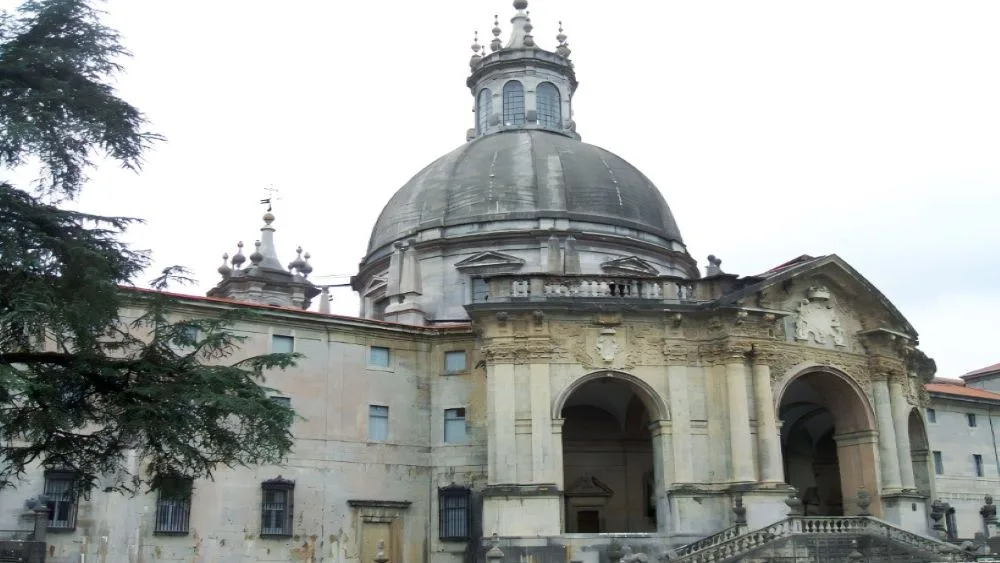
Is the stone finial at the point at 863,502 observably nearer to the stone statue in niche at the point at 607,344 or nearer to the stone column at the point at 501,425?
the stone statue in niche at the point at 607,344

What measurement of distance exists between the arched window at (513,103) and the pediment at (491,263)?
9960 millimetres

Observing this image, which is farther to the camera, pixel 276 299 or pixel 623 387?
pixel 276 299

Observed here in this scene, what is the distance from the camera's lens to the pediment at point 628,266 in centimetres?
4134

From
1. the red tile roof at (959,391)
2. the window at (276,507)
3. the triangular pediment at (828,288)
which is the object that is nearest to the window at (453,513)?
the window at (276,507)

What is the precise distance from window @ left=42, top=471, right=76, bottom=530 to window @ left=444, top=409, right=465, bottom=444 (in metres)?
11.8

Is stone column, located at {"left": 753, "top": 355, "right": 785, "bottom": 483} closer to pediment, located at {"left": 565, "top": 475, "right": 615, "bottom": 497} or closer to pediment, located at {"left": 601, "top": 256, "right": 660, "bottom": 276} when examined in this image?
pediment, located at {"left": 565, "top": 475, "right": 615, "bottom": 497}

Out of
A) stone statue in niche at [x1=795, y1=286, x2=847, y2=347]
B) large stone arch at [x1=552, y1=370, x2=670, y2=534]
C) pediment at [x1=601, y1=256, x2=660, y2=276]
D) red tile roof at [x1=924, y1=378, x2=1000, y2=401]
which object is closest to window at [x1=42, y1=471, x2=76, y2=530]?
large stone arch at [x1=552, y1=370, x2=670, y2=534]

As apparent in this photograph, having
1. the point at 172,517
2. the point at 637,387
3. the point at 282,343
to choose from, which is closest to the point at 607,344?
the point at 637,387

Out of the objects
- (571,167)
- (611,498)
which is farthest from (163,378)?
(571,167)

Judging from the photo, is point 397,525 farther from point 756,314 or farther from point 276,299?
point 276,299

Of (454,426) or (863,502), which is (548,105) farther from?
(863,502)

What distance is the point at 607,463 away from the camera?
38906mm

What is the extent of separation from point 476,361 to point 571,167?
11.1 m

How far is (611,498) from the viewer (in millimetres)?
38375
